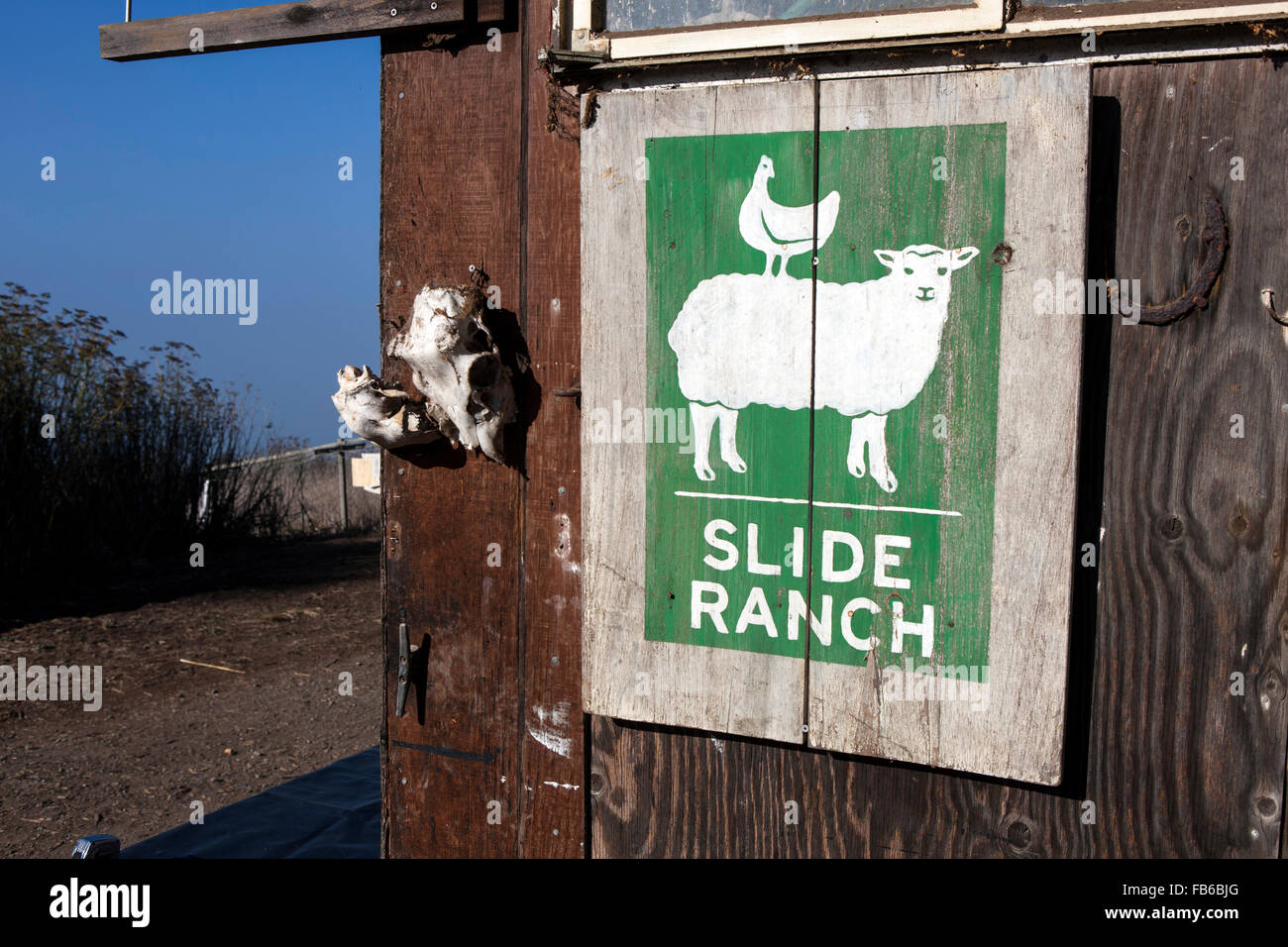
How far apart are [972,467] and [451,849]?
164 cm

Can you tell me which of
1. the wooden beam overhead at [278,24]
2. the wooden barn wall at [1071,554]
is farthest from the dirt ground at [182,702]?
the wooden beam overhead at [278,24]

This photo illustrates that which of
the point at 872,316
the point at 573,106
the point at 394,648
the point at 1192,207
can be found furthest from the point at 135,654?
the point at 1192,207

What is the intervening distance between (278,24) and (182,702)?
16.4ft

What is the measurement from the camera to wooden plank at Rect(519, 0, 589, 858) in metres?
2.26

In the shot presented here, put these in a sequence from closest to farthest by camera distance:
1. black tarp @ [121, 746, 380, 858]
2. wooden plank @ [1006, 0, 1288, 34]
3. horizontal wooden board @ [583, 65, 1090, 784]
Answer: wooden plank @ [1006, 0, 1288, 34]
horizontal wooden board @ [583, 65, 1090, 784]
black tarp @ [121, 746, 380, 858]

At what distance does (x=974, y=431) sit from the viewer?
185cm

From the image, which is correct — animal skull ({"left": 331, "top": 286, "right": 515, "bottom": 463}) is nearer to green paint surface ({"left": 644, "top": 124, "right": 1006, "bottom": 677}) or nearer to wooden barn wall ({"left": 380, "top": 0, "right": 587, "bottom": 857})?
wooden barn wall ({"left": 380, "top": 0, "right": 587, "bottom": 857})

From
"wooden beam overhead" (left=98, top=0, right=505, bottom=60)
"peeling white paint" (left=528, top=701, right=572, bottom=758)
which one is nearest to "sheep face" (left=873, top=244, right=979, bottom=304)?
"wooden beam overhead" (left=98, top=0, right=505, bottom=60)

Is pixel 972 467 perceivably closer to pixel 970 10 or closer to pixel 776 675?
pixel 776 675

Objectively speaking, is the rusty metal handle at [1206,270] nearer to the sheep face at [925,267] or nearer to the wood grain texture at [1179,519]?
the wood grain texture at [1179,519]

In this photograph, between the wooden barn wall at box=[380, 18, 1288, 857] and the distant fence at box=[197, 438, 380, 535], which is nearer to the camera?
the wooden barn wall at box=[380, 18, 1288, 857]

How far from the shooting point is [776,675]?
6.61 feet

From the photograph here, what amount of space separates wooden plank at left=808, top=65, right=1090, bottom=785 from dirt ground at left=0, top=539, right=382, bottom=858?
13.3 feet

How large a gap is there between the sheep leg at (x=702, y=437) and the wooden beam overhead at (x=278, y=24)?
3.51ft
